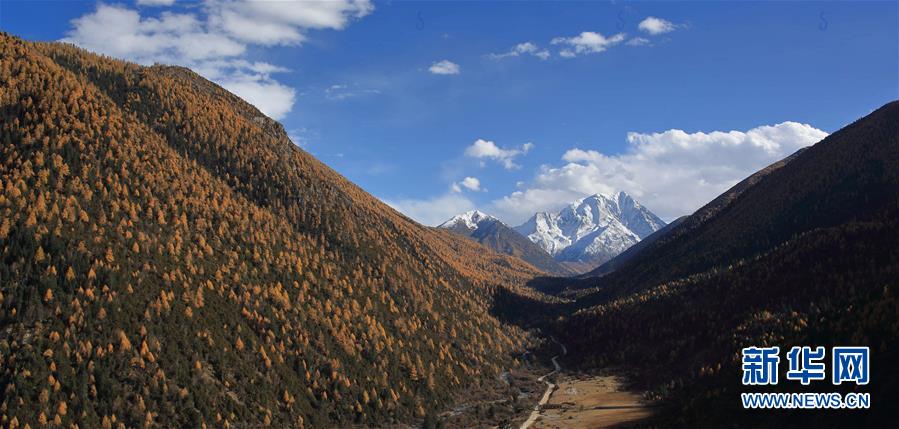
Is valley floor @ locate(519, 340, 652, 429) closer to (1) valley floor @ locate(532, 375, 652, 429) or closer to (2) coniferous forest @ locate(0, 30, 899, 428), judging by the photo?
(1) valley floor @ locate(532, 375, 652, 429)

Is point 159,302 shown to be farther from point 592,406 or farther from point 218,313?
point 592,406

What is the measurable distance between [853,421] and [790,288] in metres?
114

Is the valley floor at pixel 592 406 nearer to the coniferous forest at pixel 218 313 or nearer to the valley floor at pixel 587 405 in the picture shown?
the valley floor at pixel 587 405

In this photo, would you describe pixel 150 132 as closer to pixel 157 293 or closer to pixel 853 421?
pixel 157 293

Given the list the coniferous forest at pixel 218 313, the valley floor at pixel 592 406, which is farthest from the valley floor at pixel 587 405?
the coniferous forest at pixel 218 313

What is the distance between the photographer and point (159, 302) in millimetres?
125875

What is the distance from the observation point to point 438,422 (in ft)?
453

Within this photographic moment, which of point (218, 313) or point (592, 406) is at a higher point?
point (218, 313)

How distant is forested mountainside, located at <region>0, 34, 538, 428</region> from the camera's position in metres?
106

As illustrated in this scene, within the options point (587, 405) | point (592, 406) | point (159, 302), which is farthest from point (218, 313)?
point (592, 406)

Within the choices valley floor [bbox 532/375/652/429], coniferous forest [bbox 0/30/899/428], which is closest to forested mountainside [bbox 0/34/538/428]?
coniferous forest [bbox 0/30/899/428]

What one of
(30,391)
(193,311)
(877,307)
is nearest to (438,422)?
(193,311)

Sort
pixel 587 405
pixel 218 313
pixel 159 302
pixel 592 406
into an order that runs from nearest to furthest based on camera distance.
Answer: pixel 159 302
pixel 218 313
pixel 592 406
pixel 587 405

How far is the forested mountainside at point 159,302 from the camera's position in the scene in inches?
4166
